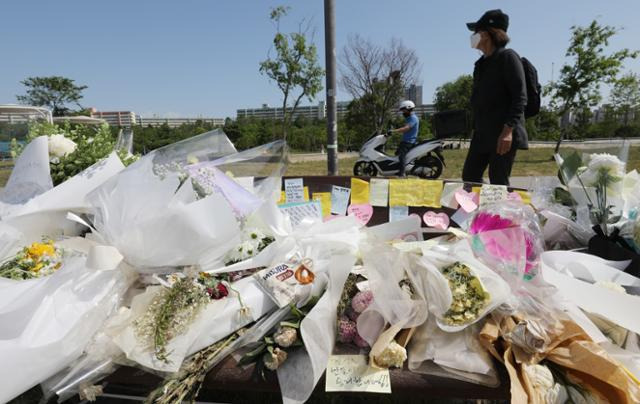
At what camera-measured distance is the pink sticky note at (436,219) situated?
6.52 ft

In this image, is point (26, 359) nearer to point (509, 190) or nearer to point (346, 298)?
point (346, 298)

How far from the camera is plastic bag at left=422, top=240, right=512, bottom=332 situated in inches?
36.1

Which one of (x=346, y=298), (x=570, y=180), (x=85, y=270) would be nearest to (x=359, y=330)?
(x=346, y=298)

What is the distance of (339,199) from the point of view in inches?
82.8

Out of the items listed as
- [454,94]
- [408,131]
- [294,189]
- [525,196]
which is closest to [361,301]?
[294,189]

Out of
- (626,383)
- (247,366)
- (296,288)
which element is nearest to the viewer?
(626,383)

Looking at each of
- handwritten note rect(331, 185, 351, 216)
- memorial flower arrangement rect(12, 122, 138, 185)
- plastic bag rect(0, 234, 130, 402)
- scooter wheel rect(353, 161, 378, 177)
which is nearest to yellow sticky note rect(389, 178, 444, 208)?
handwritten note rect(331, 185, 351, 216)

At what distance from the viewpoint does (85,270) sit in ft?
3.21

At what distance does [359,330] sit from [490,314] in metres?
0.34

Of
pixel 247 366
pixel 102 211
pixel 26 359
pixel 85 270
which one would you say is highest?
pixel 102 211

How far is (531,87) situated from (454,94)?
104 feet

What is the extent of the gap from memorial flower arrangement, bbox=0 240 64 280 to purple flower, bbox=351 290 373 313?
0.88m

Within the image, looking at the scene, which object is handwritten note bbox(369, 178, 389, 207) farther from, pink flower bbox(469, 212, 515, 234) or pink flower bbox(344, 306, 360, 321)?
pink flower bbox(344, 306, 360, 321)

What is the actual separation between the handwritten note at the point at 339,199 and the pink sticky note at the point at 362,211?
34 mm
